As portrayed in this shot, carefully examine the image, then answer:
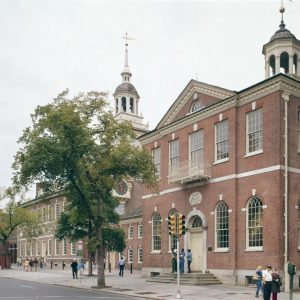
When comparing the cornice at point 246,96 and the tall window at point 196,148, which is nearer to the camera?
the cornice at point 246,96

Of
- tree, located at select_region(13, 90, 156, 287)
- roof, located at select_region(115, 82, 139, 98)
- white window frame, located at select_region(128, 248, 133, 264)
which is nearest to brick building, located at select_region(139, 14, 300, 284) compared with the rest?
tree, located at select_region(13, 90, 156, 287)

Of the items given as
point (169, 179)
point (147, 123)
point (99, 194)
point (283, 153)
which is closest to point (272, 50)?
point (283, 153)

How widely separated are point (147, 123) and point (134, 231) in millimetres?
29902

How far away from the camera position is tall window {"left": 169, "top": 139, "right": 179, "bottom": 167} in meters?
36.4

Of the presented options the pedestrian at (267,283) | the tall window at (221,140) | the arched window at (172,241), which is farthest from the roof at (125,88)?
the pedestrian at (267,283)

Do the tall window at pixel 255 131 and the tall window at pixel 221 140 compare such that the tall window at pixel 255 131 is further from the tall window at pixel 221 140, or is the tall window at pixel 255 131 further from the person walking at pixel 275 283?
the person walking at pixel 275 283

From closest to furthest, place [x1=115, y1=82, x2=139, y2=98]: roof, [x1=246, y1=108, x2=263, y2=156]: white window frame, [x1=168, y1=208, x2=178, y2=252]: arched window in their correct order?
[x1=246, y1=108, x2=263, y2=156]: white window frame < [x1=168, y1=208, x2=178, y2=252]: arched window < [x1=115, y1=82, x2=139, y2=98]: roof

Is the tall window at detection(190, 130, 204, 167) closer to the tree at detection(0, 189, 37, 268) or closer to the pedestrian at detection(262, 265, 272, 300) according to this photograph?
the pedestrian at detection(262, 265, 272, 300)

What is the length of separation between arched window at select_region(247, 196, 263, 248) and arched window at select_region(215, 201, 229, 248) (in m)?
Answer: 1.80

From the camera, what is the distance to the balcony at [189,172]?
32469 millimetres

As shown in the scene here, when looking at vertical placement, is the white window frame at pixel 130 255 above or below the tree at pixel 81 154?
below

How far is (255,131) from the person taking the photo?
97.1 feet

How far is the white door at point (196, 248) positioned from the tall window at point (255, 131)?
22.2 feet

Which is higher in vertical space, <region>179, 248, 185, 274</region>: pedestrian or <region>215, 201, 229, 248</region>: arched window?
<region>215, 201, 229, 248</region>: arched window
